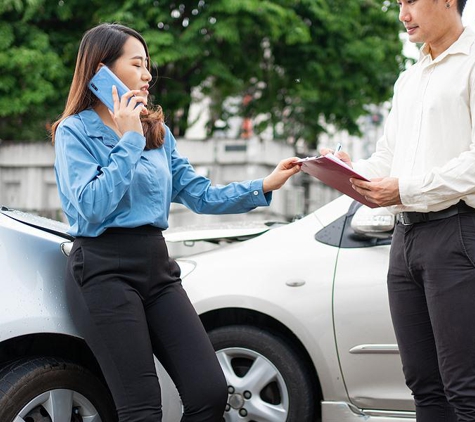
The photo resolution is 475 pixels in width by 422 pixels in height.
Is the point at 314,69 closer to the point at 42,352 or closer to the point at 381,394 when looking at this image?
the point at 381,394

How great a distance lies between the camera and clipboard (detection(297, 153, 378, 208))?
266 centimetres

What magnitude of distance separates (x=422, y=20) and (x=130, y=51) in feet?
3.12

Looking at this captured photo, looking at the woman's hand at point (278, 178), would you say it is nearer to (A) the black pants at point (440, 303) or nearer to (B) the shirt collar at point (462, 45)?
(A) the black pants at point (440, 303)

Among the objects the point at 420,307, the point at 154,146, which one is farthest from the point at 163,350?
the point at 420,307

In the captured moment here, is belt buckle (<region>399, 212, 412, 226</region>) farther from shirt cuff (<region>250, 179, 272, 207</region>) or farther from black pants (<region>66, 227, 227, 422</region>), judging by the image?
black pants (<region>66, 227, 227, 422</region>)

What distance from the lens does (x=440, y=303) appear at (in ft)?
8.66

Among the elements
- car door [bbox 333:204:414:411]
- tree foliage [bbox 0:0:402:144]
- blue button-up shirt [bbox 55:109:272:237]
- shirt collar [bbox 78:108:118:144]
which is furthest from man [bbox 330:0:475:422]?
tree foliage [bbox 0:0:402:144]

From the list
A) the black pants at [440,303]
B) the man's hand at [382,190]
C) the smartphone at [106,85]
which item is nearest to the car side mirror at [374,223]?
the black pants at [440,303]

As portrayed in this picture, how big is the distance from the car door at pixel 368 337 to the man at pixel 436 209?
92 cm

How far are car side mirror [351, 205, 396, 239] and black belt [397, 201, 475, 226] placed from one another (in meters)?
1.05

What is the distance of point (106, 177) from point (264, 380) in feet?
5.82

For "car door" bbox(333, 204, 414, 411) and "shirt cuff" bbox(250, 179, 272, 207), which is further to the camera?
"car door" bbox(333, 204, 414, 411)

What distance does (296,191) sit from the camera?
11.9 meters

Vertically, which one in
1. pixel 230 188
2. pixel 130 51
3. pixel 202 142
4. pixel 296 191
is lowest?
pixel 296 191
